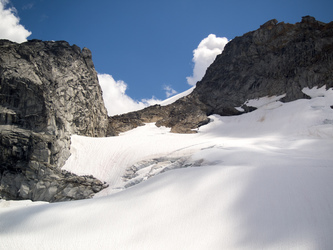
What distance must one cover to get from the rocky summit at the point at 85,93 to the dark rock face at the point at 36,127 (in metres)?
0.07

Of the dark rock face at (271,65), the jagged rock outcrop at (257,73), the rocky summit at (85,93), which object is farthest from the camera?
the jagged rock outcrop at (257,73)

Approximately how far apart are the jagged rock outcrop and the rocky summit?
121 millimetres

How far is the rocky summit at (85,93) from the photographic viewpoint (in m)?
17.1

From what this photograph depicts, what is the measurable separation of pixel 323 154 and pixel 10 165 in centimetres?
2005

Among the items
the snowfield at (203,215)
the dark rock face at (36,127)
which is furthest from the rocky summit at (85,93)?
the snowfield at (203,215)

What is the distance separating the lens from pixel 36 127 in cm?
1869

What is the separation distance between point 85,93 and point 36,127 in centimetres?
965

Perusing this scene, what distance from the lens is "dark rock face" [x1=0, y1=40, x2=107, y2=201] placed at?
1672cm

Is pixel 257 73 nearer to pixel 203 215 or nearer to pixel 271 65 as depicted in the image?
pixel 271 65

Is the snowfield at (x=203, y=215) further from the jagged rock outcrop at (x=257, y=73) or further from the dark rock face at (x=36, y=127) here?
the jagged rock outcrop at (x=257, y=73)

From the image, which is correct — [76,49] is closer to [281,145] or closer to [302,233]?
[281,145]

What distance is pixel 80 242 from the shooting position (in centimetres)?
543

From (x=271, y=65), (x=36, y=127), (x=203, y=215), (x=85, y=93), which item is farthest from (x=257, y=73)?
(x=203, y=215)

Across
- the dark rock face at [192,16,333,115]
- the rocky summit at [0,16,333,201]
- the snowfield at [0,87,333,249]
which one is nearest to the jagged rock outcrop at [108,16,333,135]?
the dark rock face at [192,16,333,115]
